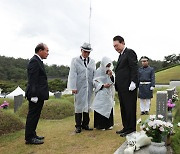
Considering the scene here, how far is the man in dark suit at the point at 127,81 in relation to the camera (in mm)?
5129

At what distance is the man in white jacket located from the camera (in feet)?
18.9

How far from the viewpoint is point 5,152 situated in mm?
4625

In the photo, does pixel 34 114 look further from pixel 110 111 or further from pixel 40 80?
pixel 110 111

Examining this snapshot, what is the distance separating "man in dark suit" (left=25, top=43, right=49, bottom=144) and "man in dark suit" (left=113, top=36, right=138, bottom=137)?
1484 mm

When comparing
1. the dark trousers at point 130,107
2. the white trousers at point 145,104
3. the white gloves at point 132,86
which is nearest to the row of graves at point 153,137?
the white gloves at point 132,86

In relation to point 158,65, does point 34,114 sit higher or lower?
lower

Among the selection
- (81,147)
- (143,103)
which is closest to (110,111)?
(81,147)

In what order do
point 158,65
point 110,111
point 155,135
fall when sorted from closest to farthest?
point 155,135 < point 110,111 < point 158,65

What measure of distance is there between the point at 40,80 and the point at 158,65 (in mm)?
62935

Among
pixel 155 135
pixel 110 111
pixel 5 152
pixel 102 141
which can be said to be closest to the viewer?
pixel 155 135

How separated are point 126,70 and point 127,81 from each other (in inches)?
8.9

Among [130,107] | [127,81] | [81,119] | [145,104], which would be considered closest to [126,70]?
[127,81]

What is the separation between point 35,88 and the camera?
471 cm

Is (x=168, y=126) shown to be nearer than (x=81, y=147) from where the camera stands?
Yes
